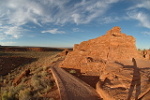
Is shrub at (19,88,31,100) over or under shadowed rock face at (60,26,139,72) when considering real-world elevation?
under

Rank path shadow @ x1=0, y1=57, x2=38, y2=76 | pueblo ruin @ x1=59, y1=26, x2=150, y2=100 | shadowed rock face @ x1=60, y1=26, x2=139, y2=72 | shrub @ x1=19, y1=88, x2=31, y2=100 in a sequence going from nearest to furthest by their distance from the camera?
shrub @ x1=19, y1=88, x2=31, y2=100, pueblo ruin @ x1=59, y1=26, x2=150, y2=100, shadowed rock face @ x1=60, y1=26, x2=139, y2=72, path shadow @ x1=0, y1=57, x2=38, y2=76

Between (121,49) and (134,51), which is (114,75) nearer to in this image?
(121,49)

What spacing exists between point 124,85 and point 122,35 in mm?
8713

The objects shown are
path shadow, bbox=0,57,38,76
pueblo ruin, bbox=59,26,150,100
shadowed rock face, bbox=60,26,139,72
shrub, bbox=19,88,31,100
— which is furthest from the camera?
path shadow, bbox=0,57,38,76

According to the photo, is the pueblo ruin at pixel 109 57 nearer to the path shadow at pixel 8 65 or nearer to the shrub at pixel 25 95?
the shrub at pixel 25 95

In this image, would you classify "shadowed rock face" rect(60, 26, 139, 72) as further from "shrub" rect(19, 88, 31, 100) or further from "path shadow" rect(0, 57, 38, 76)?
"path shadow" rect(0, 57, 38, 76)

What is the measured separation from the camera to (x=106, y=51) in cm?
1184

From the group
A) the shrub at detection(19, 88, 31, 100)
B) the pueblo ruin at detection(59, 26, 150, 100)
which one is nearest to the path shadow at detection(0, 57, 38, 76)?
the pueblo ruin at detection(59, 26, 150, 100)

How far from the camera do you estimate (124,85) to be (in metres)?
5.55

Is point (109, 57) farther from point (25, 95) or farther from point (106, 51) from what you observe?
point (25, 95)

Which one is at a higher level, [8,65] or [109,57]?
[109,57]

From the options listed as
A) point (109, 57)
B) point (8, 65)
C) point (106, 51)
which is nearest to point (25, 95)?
point (109, 57)

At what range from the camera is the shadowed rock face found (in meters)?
11.4

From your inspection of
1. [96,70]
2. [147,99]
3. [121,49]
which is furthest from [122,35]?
[147,99]
